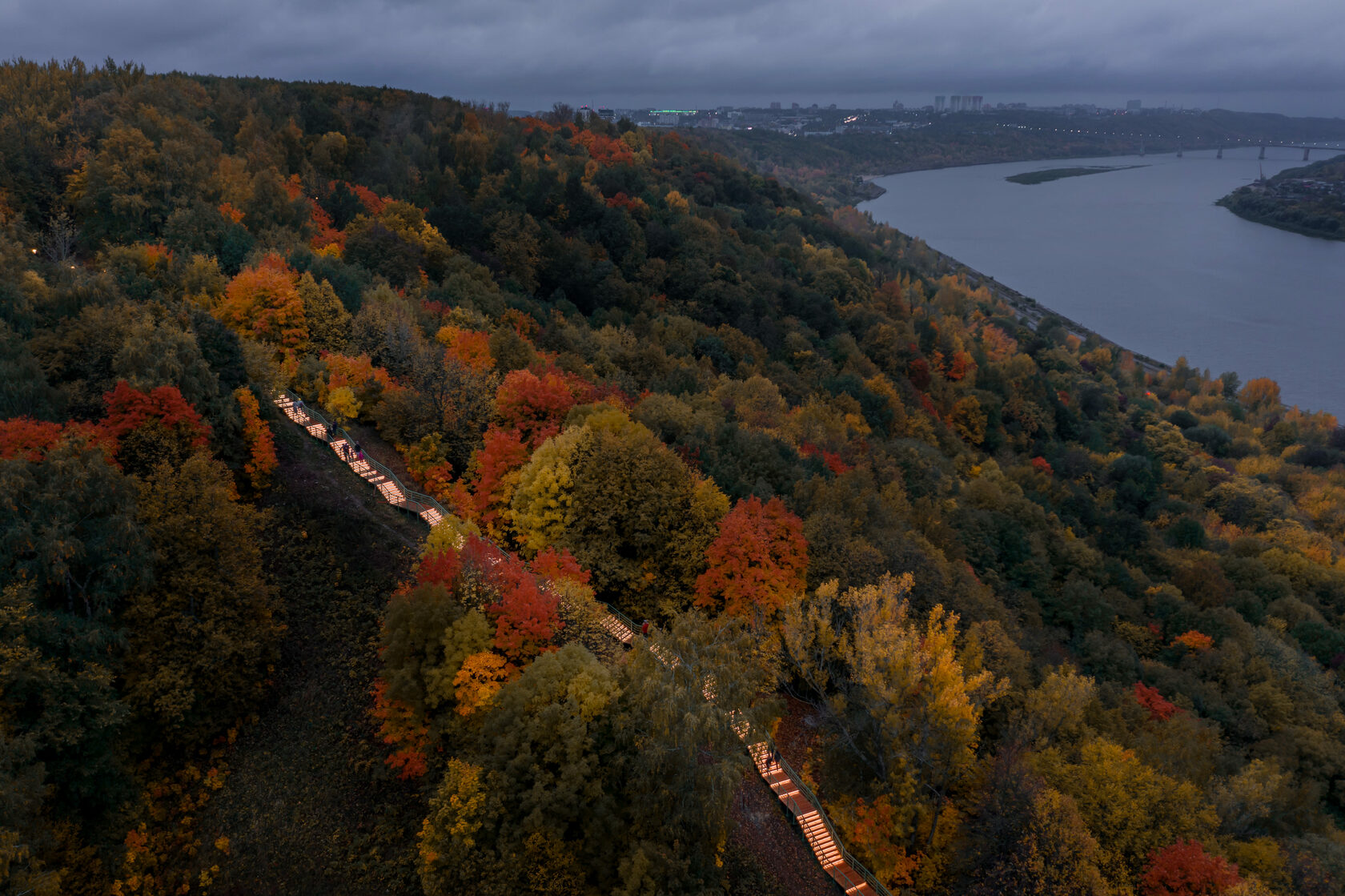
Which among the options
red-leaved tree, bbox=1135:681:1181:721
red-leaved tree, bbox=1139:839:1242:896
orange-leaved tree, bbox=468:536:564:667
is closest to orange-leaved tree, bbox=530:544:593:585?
orange-leaved tree, bbox=468:536:564:667

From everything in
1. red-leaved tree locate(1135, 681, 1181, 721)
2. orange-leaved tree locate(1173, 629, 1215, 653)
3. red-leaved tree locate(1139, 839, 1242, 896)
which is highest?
red-leaved tree locate(1139, 839, 1242, 896)

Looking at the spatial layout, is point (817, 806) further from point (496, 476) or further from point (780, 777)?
point (496, 476)

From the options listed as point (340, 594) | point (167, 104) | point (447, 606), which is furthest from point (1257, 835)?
point (167, 104)

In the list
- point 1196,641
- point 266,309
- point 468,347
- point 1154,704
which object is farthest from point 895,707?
point 266,309

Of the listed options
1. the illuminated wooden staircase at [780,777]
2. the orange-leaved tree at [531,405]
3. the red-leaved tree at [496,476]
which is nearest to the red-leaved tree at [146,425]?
the illuminated wooden staircase at [780,777]

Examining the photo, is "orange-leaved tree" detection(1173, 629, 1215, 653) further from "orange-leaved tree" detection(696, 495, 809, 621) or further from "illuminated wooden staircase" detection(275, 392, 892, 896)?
"illuminated wooden staircase" detection(275, 392, 892, 896)

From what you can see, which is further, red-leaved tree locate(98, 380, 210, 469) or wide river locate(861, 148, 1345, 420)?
wide river locate(861, 148, 1345, 420)
